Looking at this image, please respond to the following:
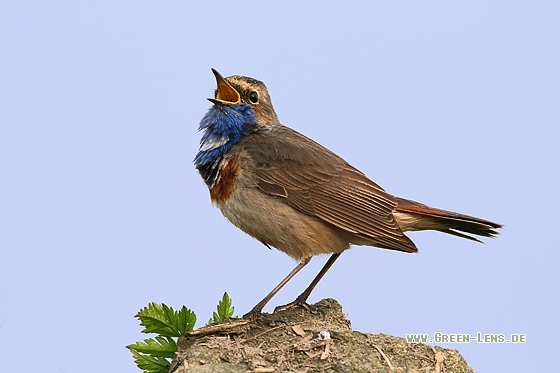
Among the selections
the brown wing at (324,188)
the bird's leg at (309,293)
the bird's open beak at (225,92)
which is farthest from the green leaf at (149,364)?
the bird's open beak at (225,92)

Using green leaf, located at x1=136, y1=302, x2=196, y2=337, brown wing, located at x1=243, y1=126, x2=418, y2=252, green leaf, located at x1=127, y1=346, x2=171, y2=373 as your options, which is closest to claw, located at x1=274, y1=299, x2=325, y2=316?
brown wing, located at x1=243, y1=126, x2=418, y2=252

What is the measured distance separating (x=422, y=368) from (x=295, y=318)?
115 cm

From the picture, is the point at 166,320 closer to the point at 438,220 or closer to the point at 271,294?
the point at 271,294

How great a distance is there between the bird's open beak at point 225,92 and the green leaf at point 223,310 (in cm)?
Answer: 174

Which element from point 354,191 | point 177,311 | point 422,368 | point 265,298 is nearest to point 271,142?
point 354,191

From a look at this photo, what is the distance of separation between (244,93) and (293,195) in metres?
1.12

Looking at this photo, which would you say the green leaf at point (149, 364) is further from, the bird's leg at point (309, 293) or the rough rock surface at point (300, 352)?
the bird's leg at point (309, 293)

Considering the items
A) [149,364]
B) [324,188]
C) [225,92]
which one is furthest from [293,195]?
[149,364]

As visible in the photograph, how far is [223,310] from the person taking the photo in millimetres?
5816

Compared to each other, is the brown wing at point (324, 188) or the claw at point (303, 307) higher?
the brown wing at point (324, 188)

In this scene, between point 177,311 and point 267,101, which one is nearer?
point 177,311

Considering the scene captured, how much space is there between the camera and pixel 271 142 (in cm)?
633

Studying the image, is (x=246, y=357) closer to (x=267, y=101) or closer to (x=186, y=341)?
(x=186, y=341)

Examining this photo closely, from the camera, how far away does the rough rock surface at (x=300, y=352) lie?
4.80m
